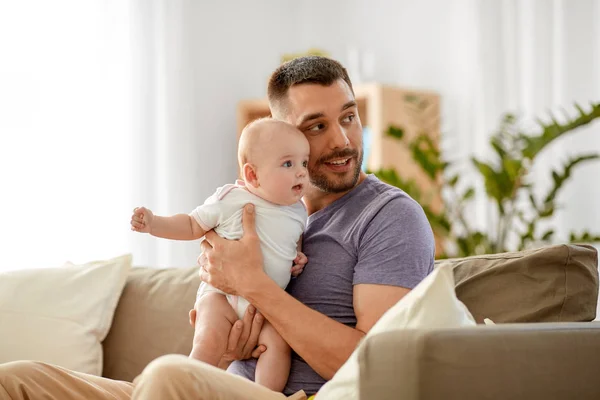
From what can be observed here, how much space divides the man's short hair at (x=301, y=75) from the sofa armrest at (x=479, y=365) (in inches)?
33.7

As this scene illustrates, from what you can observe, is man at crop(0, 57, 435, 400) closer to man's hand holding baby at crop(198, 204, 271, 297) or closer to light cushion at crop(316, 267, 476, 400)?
man's hand holding baby at crop(198, 204, 271, 297)

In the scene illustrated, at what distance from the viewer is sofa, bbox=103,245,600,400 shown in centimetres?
124

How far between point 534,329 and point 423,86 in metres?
3.47

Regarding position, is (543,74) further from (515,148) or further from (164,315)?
(164,315)

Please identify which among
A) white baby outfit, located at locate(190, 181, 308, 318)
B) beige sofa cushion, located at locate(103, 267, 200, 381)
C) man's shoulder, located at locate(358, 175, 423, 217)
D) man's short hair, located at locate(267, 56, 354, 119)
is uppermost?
man's short hair, located at locate(267, 56, 354, 119)

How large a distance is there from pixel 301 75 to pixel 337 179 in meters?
0.28

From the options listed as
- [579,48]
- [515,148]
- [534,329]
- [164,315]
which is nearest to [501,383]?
[534,329]

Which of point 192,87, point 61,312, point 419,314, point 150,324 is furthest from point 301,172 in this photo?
point 192,87

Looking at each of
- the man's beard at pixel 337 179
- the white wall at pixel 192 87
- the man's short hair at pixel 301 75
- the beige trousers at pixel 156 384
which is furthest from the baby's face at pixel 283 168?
the white wall at pixel 192 87

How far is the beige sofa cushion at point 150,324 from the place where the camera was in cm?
244

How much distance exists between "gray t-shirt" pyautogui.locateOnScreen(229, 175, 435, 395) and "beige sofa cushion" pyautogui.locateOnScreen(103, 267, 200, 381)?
0.57 m

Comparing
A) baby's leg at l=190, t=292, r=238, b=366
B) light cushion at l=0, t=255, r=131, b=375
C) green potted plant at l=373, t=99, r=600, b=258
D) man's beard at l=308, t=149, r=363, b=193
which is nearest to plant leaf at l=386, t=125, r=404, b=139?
green potted plant at l=373, t=99, r=600, b=258

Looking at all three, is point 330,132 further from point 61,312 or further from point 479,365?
point 61,312

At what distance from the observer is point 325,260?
1851mm
